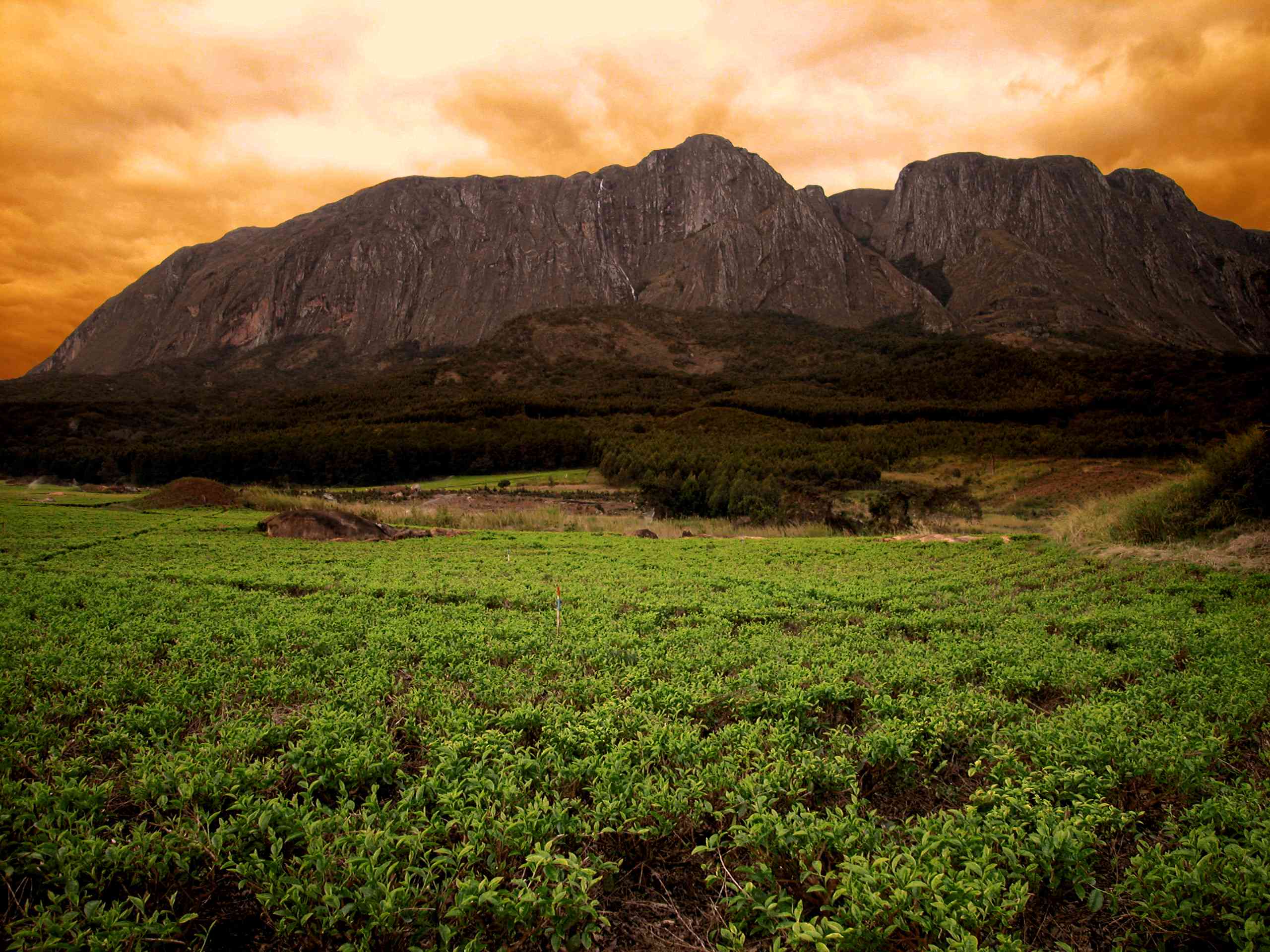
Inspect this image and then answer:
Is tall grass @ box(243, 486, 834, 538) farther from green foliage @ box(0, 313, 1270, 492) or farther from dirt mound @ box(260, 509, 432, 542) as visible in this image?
green foliage @ box(0, 313, 1270, 492)

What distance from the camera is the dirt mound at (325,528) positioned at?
28.2m

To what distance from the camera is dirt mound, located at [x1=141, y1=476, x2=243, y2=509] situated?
40656 millimetres

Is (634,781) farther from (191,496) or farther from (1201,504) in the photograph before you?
(191,496)

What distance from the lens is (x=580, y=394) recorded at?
148125 millimetres

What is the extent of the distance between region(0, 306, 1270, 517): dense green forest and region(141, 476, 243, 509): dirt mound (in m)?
35.8

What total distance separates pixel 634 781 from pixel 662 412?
12639 cm

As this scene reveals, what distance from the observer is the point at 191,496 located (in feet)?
138

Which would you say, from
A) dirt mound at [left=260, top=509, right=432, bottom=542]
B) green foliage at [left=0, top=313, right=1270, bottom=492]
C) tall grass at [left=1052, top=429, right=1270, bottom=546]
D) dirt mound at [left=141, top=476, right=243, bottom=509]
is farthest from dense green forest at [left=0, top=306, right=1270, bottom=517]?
dirt mound at [left=141, top=476, right=243, bottom=509]

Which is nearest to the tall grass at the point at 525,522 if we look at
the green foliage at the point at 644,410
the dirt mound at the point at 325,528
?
the dirt mound at the point at 325,528

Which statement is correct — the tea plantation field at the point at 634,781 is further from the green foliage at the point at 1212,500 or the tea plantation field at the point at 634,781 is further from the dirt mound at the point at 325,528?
the dirt mound at the point at 325,528

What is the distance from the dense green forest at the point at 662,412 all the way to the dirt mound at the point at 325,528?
30.7 meters

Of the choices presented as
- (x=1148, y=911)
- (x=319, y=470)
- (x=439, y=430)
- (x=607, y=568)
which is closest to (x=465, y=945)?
(x=1148, y=911)

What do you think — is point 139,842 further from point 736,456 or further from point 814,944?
point 736,456

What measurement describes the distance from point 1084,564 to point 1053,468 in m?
48.6
